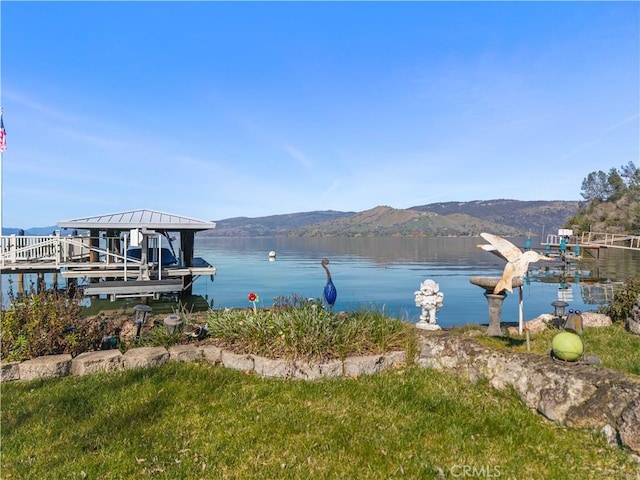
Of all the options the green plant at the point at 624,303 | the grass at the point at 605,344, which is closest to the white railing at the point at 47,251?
the grass at the point at 605,344

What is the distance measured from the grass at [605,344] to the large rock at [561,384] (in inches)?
29.2

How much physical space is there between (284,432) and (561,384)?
335cm

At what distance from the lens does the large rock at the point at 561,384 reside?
14.0 ft

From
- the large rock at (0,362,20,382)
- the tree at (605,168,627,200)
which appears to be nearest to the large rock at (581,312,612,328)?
the large rock at (0,362,20,382)

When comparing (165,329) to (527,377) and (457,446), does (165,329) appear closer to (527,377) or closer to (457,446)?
(457,446)

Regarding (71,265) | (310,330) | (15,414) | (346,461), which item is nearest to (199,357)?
(310,330)

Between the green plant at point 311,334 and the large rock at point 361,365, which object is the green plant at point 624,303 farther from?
the large rock at point 361,365

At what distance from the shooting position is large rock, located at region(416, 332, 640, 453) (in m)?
4.26

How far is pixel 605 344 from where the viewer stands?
809 centimetres

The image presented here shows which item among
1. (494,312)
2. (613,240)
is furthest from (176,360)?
(613,240)

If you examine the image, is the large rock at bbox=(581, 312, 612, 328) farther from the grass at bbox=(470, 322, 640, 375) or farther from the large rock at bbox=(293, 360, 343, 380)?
the large rock at bbox=(293, 360, 343, 380)

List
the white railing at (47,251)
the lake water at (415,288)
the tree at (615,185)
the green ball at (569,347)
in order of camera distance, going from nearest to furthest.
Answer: the green ball at (569,347)
the white railing at (47,251)
the lake water at (415,288)
the tree at (615,185)

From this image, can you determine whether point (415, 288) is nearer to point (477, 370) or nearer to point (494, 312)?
point (494, 312)

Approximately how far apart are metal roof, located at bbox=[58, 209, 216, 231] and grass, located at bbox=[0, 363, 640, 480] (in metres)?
15.0
